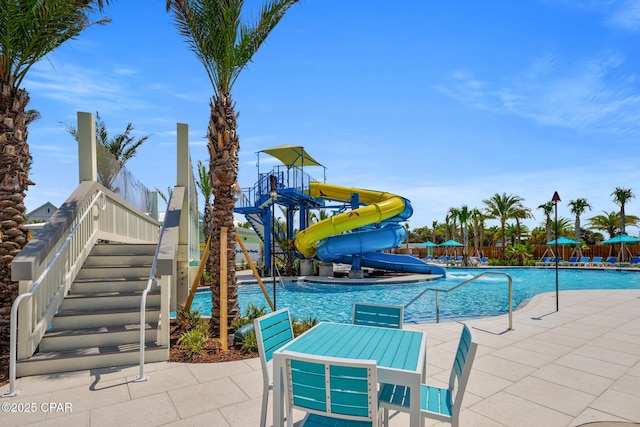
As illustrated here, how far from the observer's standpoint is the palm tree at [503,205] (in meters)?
33.9

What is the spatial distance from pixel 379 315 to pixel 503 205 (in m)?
34.7

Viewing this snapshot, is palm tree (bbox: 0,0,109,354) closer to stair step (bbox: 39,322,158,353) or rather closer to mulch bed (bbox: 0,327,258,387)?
mulch bed (bbox: 0,327,258,387)

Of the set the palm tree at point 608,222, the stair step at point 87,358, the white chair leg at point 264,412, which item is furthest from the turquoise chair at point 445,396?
the palm tree at point 608,222

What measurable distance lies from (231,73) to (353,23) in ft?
10.5

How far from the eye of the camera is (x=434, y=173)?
2423 centimetres

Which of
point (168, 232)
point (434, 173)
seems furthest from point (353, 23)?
point (434, 173)

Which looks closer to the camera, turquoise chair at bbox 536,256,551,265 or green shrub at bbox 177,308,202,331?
green shrub at bbox 177,308,202,331

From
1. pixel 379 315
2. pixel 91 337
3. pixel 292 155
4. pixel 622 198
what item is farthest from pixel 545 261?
pixel 91 337

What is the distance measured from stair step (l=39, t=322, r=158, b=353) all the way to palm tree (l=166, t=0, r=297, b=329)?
4.67 ft

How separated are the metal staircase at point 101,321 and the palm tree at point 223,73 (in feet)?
4.40

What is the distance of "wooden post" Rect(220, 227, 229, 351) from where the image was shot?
5.48m

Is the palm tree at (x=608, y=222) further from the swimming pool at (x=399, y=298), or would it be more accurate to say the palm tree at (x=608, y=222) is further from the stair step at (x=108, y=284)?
the stair step at (x=108, y=284)

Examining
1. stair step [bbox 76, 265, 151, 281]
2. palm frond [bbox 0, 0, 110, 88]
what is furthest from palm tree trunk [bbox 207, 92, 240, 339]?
palm frond [bbox 0, 0, 110, 88]

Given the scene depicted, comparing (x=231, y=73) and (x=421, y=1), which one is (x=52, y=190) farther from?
(x=421, y=1)
